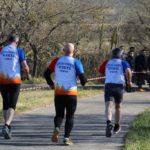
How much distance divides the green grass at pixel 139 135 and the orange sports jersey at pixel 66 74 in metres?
1.36

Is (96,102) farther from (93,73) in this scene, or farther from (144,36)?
(144,36)

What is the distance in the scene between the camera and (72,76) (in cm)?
1062

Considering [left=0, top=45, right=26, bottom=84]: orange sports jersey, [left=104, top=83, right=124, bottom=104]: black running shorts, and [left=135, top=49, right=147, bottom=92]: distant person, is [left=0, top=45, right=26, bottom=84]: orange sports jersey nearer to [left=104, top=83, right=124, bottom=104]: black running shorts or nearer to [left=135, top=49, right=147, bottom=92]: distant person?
[left=104, top=83, right=124, bottom=104]: black running shorts

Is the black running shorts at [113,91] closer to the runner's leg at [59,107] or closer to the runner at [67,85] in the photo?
the runner at [67,85]

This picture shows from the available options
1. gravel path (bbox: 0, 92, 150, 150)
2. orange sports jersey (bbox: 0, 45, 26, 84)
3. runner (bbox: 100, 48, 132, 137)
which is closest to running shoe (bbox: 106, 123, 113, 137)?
gravel path (bbox: 0, 92, 150, 150)

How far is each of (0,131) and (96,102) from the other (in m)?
7.51

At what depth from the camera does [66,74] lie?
→ 1059 centimetres

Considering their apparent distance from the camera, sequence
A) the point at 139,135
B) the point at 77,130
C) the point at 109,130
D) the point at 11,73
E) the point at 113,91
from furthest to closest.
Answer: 1. the point at 77,130
2. the point at 113,91
3. the point at 139,135
4. the point at 109,130
5. the point at 11,73

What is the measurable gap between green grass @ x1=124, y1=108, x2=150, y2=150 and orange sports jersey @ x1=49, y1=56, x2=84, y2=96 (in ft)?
4.45

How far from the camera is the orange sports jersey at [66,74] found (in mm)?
10562

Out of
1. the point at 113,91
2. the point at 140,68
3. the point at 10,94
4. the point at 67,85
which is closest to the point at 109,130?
the point at 113,91

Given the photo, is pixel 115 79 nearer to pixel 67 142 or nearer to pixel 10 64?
pixel 67 142

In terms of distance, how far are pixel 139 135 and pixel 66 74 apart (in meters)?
2.03

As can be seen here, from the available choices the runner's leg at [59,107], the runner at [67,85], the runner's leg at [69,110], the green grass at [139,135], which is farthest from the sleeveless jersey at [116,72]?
the runner's leg at [59,107]
